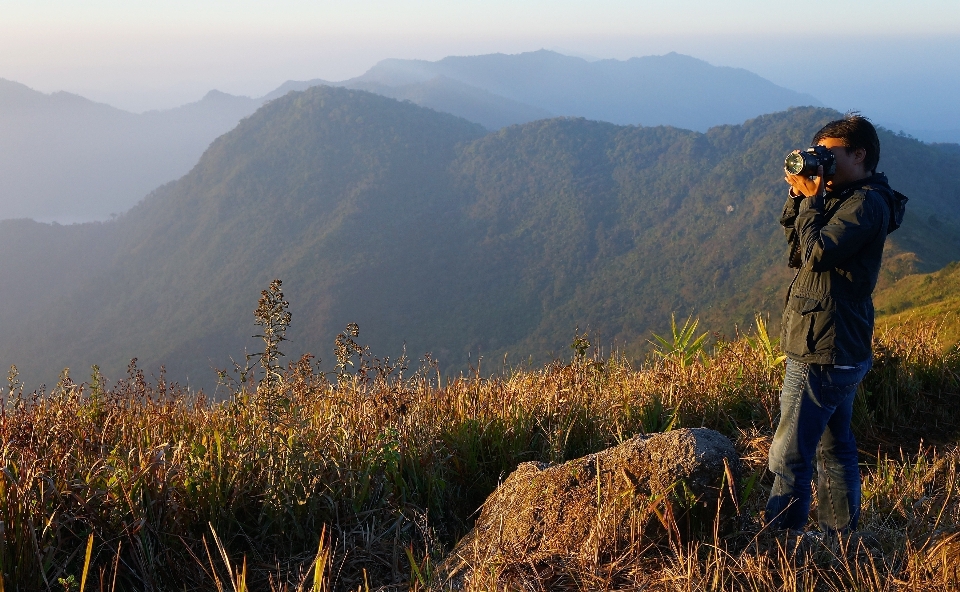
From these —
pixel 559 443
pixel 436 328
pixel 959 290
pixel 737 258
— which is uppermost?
pixel 559 443

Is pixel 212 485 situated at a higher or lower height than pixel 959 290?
higher

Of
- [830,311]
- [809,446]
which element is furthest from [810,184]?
[809,446]

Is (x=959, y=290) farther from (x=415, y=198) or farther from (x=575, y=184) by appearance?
(x=415, y=198)

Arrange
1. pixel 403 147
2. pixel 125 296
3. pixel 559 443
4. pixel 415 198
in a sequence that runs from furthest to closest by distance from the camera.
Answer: pixel 403 147 < pixel 415 198 < pixel 125 296 < pixel 559 443

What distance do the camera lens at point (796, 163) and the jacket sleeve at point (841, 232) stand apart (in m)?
0.14

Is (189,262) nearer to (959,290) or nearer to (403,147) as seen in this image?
(403,147)

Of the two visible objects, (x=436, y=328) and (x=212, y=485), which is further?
(x=436, y=328)

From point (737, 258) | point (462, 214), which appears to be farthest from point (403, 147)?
point (737, 258)

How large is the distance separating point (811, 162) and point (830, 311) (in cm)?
51

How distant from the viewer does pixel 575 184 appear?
331 ft

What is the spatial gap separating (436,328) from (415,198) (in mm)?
39289

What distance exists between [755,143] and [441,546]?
3851 inches

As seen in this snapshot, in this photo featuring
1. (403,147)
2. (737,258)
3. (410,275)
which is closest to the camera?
(737,258)

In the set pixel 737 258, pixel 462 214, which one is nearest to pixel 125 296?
pixel 462 214
